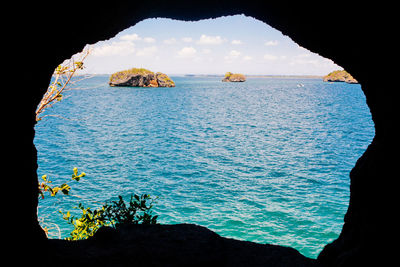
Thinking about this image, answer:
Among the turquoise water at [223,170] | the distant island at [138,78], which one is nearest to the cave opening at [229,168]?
the turquoise water at [223,170]

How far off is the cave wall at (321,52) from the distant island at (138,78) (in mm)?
144749

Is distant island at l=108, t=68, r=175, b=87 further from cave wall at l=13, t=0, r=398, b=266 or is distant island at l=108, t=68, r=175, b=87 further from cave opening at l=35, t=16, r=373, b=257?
cave wall at l=13, t=0, r=398, b=266

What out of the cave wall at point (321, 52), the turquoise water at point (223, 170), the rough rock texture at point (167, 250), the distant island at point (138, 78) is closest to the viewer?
the cave wall at point (321, 52)

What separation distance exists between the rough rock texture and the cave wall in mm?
901

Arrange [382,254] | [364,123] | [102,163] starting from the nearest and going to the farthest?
[382,254]
[102,163]
[364,123]

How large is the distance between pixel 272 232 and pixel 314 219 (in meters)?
3.96

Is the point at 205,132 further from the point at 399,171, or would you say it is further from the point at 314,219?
the point at 399,171

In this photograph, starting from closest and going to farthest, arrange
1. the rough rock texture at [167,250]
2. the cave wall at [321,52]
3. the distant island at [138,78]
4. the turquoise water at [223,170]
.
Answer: the cave wall at [321,52] → the rough rock texture at [167,250] → the turquoise water at [223,170] → the distant island at [138,78]

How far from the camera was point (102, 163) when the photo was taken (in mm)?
29094

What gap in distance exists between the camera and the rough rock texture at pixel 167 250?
215 inches

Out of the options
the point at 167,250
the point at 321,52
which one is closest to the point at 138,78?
the point at 321,52

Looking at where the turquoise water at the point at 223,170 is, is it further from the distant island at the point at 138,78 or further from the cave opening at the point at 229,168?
the distant island at the point at 138,78

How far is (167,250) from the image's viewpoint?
5.83m

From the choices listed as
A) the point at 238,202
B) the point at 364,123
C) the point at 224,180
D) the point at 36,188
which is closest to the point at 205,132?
the point at 224,180
